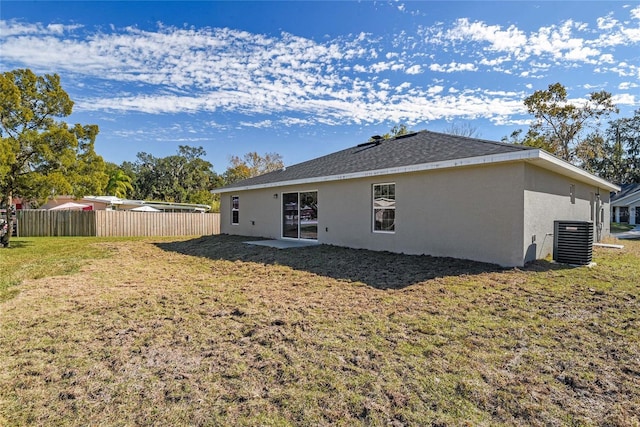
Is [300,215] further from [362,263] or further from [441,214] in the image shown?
[441,214]

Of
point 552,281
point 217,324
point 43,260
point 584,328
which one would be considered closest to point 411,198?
point 552,281

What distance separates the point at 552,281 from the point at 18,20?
12205 mm

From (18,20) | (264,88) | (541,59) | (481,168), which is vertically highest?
(541,59)

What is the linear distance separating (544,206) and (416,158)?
3.23m

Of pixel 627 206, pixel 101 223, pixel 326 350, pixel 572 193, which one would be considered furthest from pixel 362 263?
pixel 627 206

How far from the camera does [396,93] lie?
16.3m

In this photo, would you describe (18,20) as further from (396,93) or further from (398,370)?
(396,93)

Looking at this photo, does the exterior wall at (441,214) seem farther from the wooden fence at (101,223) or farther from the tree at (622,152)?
the tree at (622,152)

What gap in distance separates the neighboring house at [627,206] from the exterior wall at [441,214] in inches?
1121

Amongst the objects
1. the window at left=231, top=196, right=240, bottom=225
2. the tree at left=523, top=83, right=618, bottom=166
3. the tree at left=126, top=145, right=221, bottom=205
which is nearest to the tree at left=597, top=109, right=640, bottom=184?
the tree at left=523, top=83, right=618, bottom=166

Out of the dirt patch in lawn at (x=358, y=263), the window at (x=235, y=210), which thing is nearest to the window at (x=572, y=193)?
the dirt patch in lawn at (x=358, y=263)

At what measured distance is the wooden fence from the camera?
53.4 ft

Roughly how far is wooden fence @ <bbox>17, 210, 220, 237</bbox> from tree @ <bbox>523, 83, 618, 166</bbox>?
26052 mm

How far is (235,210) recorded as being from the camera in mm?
15516
